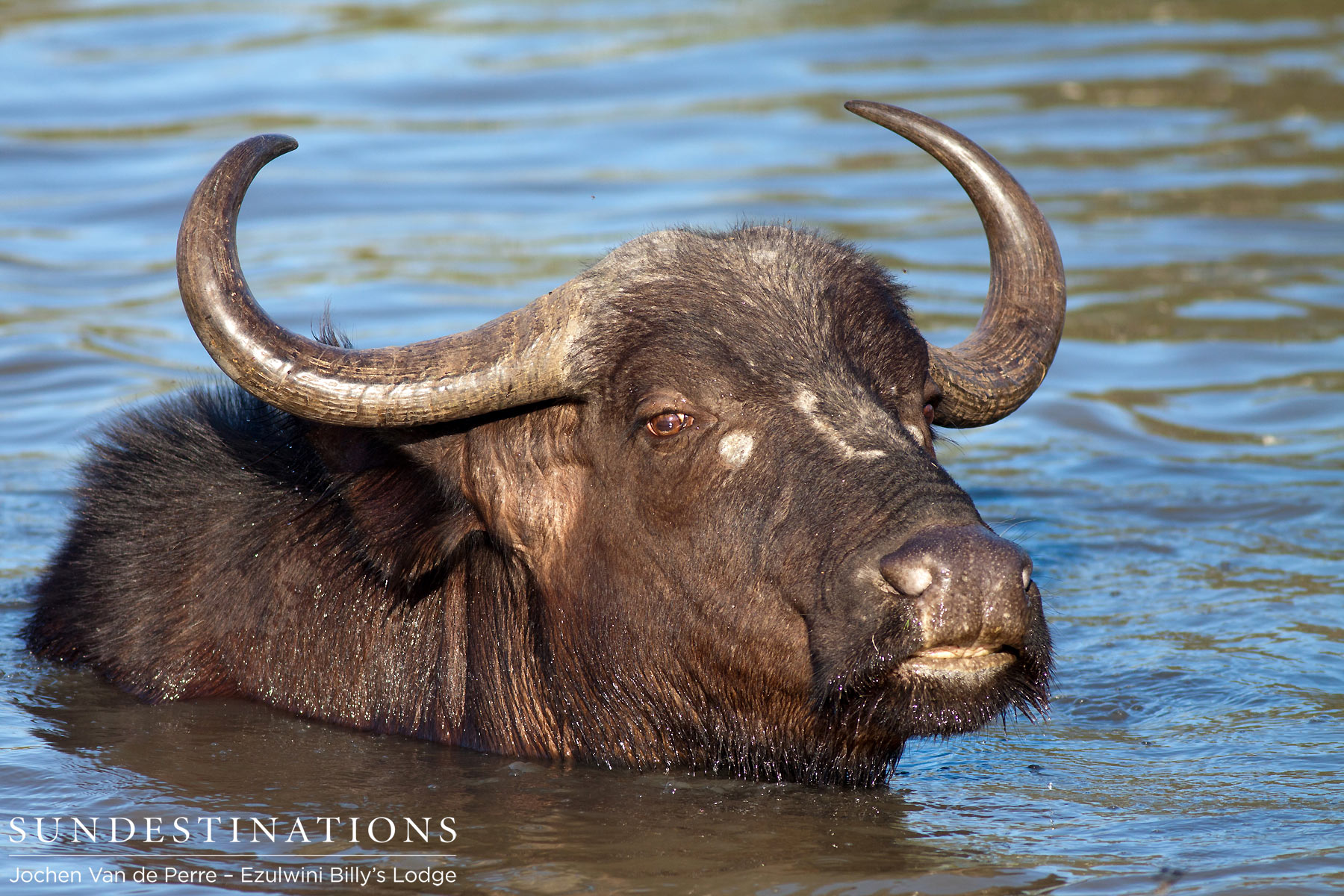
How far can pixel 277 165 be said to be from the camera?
1970 cm

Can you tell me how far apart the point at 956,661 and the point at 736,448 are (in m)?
1.09

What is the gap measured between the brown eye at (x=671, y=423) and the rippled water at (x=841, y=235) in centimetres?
131

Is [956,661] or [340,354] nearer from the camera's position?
[956,661]

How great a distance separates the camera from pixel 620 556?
6.19m

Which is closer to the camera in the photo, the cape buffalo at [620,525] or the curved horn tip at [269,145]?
the cape buffalo at [620,525]

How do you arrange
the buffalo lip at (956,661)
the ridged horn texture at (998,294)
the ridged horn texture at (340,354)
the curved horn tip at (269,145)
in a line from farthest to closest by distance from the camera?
1. the ridged horn texture at (998,294)
2. the curved horn tip at (269,145)
3. the ridged horn texture at (340,354)
4. the buffalo lip at (956,661)

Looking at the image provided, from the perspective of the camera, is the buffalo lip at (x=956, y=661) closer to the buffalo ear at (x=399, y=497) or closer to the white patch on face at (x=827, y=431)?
the white patch on face at (x=827, y=431)

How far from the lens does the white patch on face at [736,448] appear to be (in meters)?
5.93

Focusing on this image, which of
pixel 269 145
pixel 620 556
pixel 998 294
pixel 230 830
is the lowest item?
pixel 230 830

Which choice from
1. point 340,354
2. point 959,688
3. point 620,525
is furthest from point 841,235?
point 959,688

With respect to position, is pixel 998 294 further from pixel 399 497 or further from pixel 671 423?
pixel 399 497

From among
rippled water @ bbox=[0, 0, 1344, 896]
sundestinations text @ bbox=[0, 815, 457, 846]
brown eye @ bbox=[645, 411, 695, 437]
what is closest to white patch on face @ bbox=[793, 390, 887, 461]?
brown eye @ bbox=[645, 411, 695, 437]

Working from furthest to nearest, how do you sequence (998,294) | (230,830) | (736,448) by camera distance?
(998,294) < (736,448) < (230,830)

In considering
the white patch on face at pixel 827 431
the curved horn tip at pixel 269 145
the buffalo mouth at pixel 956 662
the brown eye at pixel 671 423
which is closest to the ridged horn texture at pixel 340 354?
the curved horn tip at pixel 269 145
